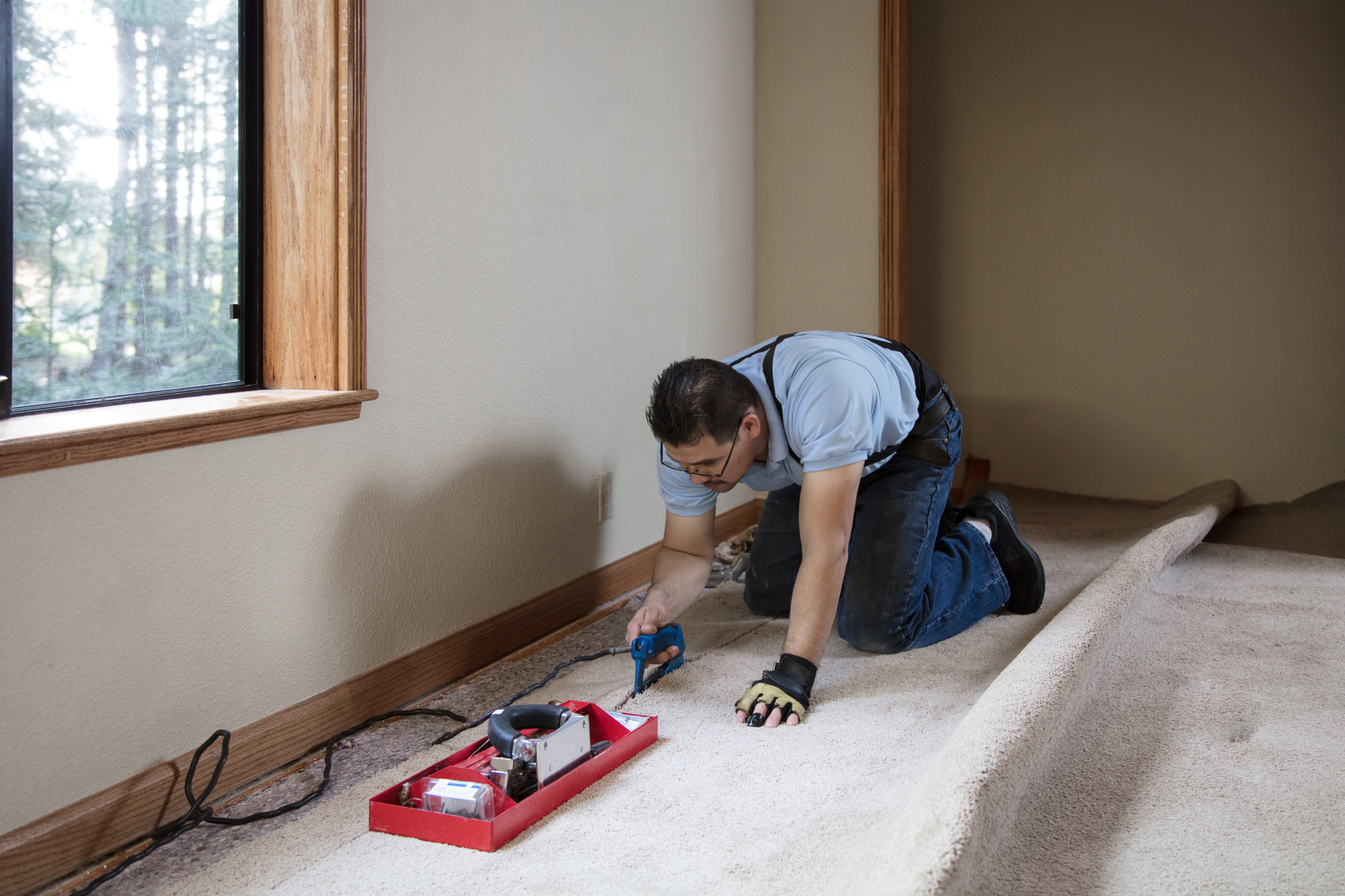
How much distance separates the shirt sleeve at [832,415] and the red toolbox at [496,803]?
1.87ft

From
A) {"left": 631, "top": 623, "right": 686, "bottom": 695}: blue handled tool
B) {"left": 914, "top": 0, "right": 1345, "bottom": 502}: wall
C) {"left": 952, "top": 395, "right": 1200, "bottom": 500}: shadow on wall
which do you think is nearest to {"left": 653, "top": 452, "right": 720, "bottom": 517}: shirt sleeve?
{"left": 631, "top": 623, "right": 686, "bottom": 695}: blue handled tool

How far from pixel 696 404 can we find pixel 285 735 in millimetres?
875

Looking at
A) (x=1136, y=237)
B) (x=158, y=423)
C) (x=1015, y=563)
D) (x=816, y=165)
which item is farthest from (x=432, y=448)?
(x=1136, y=237)

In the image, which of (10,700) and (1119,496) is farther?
(1119,496)

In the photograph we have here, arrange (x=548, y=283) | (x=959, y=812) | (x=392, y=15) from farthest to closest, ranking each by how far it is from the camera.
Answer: (x=548, y=283), (x=392, y=15), (x=959, y=812)

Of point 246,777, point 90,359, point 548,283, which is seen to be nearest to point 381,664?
point 246,777

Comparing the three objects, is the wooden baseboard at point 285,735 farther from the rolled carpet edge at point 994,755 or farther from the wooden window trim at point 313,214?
the rolled carpet edge at point 994,755

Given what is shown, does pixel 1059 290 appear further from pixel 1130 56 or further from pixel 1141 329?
pixel 1130 56

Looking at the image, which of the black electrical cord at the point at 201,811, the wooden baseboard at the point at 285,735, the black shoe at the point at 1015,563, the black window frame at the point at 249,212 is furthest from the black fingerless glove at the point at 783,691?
the black window frame at the point at 249,212

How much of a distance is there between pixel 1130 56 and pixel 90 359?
353cm

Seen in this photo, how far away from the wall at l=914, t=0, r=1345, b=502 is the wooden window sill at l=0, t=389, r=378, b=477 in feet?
9.48

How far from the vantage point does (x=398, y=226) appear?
1.83 metres

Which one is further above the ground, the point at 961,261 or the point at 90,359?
the point at 961,261

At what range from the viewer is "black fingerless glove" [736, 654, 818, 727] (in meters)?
1.75
